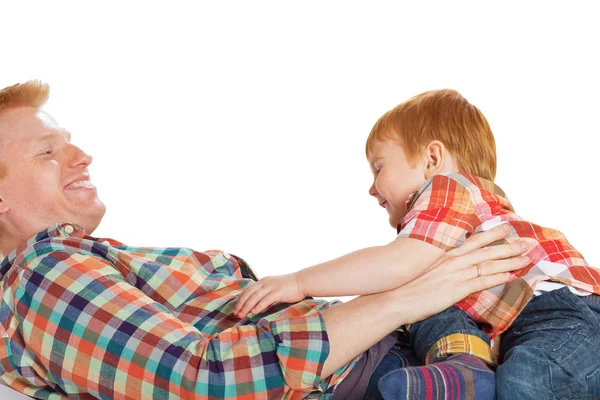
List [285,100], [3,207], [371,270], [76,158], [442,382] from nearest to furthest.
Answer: [442,382] < [371,270] < [3,207] < [76,158] < [285,100]

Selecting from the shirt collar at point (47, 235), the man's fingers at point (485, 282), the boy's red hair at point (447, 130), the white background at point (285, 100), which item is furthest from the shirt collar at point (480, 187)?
the white background at point (285, 100)

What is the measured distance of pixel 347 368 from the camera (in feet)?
5.01

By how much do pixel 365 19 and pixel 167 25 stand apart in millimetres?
1162

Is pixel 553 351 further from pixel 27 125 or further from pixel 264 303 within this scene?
pixel 27 125

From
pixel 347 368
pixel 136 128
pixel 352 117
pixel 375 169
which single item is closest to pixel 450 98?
pixel 375 169

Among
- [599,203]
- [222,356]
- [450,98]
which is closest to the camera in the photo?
[222,356]

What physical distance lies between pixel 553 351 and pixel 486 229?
1.23 feet

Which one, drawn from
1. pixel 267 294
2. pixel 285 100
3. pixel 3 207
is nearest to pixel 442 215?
pixel 267 294

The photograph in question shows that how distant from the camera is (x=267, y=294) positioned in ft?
5.32

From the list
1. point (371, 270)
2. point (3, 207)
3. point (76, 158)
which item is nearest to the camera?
point (371, 270)

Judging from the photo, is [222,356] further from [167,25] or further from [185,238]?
[167,25]

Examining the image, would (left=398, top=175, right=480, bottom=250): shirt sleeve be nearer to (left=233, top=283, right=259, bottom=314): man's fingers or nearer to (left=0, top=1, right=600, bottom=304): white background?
(left=233, top=283, right=259, bottom=314): man's fingers

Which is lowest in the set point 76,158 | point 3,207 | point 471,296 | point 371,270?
point 471,296

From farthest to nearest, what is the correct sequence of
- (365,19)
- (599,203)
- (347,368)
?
(365,19) → (599,203) → (347,368)
